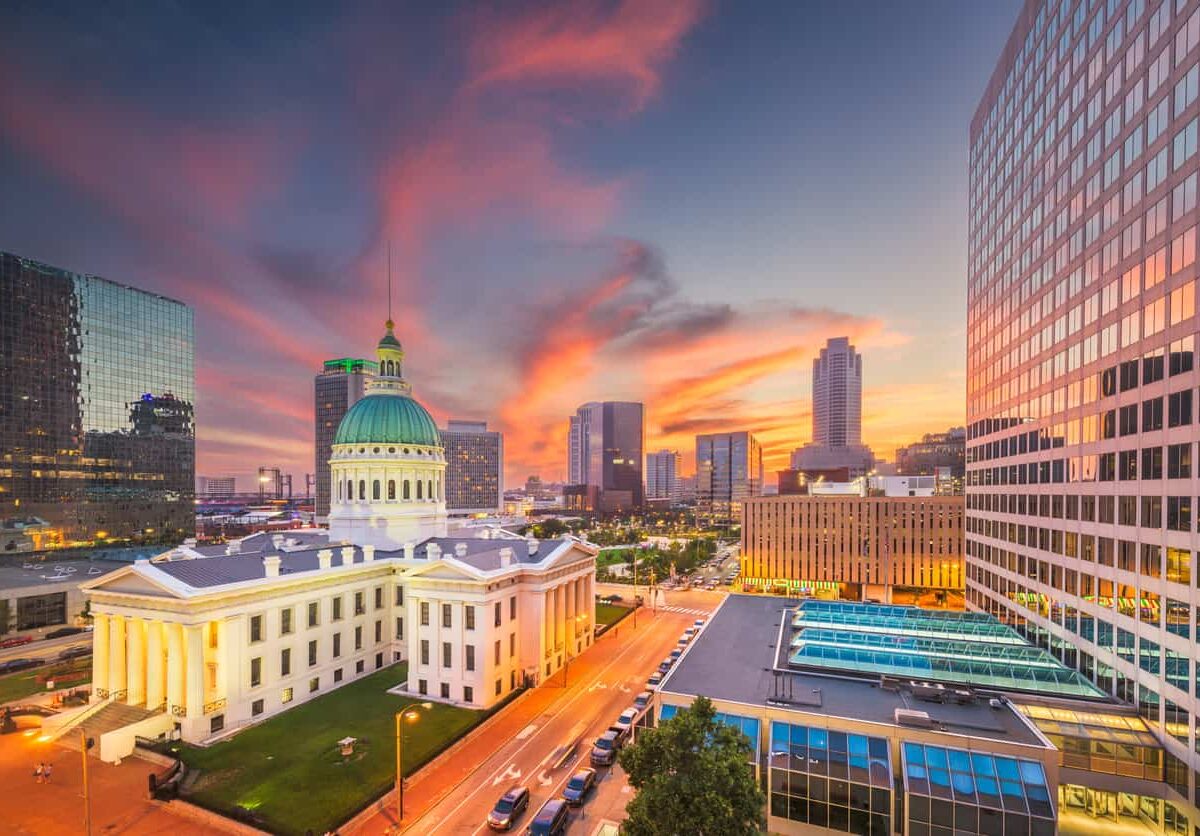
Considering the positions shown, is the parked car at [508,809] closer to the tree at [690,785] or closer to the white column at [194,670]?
the tree at [690,785]

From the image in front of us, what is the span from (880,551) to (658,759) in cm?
9366

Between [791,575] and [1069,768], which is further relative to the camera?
[791,575]

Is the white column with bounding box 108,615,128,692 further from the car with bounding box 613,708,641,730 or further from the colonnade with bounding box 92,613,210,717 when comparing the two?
the car with bounding box 613,708,641,730

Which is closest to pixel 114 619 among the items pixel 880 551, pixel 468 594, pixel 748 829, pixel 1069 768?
pixel 468 594

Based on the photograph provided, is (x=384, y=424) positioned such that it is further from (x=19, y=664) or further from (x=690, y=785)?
(x=690, y=785)

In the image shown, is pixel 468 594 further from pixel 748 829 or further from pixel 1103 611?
pixel 1103 611

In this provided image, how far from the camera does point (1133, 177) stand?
38875mm

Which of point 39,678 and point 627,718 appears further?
point 39,678

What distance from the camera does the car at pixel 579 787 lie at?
37.0m

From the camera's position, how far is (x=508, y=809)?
34781mm

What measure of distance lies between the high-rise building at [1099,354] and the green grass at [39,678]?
92121 mm

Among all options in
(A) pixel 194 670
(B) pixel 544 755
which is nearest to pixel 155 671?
(A) pixel 194 670

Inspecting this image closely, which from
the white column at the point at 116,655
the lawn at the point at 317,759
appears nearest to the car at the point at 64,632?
the white column at the point at 116,655

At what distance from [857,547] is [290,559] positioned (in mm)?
97796
